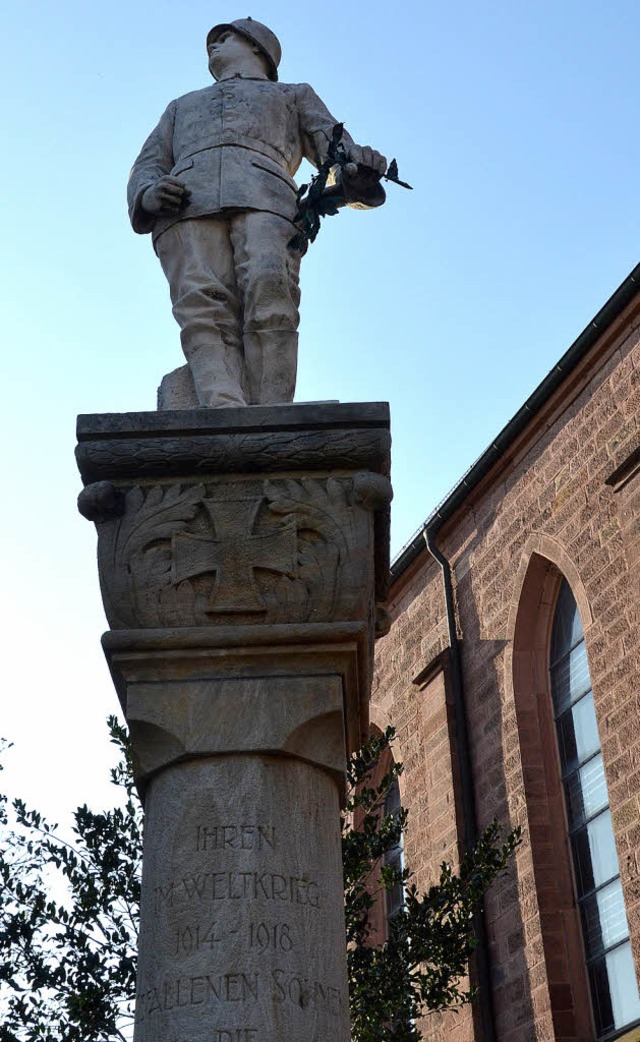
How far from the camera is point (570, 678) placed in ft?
39.8

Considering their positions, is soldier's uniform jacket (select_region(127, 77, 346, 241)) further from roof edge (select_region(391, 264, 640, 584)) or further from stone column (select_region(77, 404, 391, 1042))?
roof edge (select_region(391, 264, 640, 584))

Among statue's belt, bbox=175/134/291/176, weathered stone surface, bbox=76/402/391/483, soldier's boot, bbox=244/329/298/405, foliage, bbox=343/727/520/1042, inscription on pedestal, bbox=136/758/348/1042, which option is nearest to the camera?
inscription on pedestal, bbox=136/758/348/1042

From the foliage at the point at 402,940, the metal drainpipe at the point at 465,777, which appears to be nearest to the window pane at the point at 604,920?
the metal drainpipe at the point at 465,777

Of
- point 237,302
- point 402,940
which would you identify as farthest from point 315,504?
point 402,940

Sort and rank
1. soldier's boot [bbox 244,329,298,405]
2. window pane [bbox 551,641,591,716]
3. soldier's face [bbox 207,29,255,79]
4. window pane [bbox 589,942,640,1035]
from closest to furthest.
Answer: soldier's boot [bbox 244,329,298,405] < soldier's face [bbox 207,29,255,79] < window pane [bbox 589,942,640,1035] < window pane [bbox 551,641,591,716]

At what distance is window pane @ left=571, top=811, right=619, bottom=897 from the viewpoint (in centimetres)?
1098

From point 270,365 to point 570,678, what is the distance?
788cm

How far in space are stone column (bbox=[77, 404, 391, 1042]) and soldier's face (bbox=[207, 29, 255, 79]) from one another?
6.62ft

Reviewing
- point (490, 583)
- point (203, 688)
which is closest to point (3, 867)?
point (203, 688)

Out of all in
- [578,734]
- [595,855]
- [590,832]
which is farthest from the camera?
[578,734]

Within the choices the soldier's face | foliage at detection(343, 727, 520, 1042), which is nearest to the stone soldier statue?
the soldier's face

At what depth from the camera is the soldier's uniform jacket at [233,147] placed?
16.8 feet

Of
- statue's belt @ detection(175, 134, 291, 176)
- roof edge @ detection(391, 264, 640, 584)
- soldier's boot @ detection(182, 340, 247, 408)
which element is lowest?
soldier's boot @ detection(182, 340, 247, 408)

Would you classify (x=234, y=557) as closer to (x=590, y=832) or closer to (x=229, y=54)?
(x=229, y=54)
